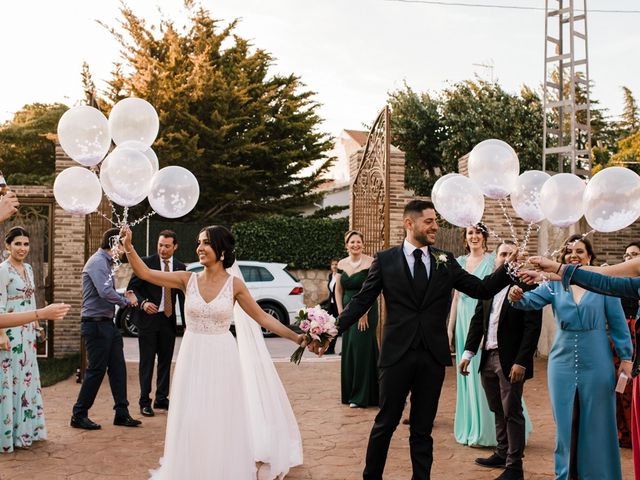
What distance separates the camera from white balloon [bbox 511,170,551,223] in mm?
4938

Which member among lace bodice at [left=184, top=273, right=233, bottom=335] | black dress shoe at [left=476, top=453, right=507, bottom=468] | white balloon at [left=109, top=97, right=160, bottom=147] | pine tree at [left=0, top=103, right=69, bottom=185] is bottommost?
black dress shoe at [left=476, top=453, right=507, bottom=468]

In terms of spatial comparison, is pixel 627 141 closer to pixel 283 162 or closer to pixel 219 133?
pixel 283 162

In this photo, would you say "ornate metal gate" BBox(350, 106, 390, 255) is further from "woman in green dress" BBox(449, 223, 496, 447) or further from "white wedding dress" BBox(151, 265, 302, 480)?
"white wedding dress" BBox(151, 265, 302, 480)

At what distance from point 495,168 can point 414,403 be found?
1.84 metres

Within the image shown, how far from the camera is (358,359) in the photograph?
A: 8.46 m

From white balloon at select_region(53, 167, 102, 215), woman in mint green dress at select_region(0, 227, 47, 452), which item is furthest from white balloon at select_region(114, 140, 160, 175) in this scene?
woman in mint green dress at select_region(0, 227, 47, 452)

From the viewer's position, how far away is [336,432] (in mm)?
7059

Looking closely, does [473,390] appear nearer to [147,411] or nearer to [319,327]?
[319,327]

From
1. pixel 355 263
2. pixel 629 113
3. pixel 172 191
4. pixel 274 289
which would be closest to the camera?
pixel 172 191

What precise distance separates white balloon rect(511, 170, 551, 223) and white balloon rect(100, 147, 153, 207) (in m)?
2.95

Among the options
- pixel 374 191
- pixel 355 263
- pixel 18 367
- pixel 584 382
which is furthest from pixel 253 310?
pixel 374 191

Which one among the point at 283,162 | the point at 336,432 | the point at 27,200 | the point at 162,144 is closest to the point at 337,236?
the point at 283,162

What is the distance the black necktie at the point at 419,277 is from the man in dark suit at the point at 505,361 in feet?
2.71

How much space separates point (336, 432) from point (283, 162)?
1749 centimetres
